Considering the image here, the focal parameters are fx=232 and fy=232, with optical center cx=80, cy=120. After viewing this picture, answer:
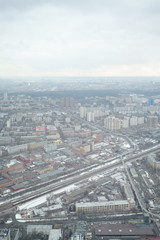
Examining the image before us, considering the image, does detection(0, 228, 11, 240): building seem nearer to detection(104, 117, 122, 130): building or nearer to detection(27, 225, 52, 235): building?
detection(27, 225, 52, 235): building

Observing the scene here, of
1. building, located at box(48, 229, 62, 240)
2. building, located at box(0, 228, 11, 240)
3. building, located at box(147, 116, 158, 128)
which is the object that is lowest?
building, located at box(48, 229, 62, 240)

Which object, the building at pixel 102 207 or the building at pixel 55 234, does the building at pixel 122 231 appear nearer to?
the building at pixel 102 207

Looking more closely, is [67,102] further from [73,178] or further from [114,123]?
[73,178]

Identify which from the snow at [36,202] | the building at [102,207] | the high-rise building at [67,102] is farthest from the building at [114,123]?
the building at [102,207]

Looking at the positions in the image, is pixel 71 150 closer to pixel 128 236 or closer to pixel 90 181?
pixel 90 181

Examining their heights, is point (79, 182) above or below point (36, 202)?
above


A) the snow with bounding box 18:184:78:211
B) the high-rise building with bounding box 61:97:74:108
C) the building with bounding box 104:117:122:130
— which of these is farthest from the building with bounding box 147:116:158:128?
the snow with bounding box 18:184:78:211

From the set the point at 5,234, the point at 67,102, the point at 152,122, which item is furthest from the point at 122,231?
the point at 67,102

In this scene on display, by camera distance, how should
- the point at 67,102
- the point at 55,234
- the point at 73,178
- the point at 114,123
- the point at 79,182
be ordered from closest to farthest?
1. the point at 55,234
2. the point at 79,182
3. the point at 73,178
4. the point at 114,123
5. the point at 67,102

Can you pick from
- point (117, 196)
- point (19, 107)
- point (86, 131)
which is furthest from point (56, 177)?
point (19, 107)
